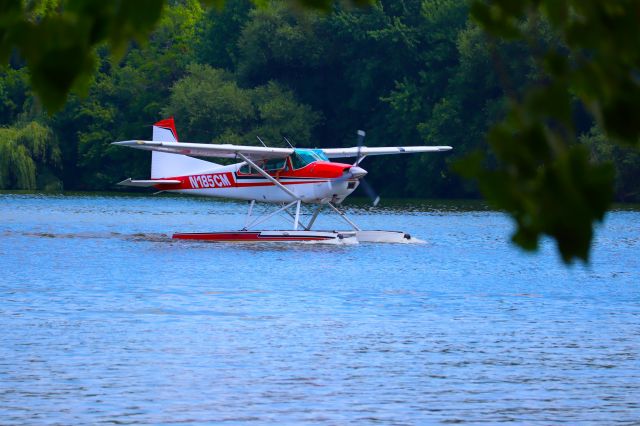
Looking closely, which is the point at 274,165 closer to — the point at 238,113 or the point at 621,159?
the point at 621,159

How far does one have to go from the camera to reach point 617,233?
3048 cm

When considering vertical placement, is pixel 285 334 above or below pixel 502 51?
below

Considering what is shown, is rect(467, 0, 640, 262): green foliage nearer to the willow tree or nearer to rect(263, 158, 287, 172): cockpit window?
rect(263, 158, 287, 172): cockpit window

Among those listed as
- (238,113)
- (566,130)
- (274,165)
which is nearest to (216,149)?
(274,165)

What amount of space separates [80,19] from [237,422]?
19.1ft

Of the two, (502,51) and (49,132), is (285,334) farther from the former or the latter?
(49,132)

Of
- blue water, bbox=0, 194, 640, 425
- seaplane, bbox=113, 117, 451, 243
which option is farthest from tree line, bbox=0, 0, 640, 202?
blue water, bbox=0, 194, 640, 425

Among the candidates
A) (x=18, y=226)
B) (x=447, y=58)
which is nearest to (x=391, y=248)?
(x=18, y=226)

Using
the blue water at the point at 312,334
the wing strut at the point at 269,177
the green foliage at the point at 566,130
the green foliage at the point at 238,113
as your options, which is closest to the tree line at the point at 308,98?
the green foliage at the point at 238,113

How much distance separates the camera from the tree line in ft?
172

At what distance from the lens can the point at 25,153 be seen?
5216 cm

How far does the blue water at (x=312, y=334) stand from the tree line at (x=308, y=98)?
27.1 metres

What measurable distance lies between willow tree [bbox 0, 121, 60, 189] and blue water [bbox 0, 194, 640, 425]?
26.7 m

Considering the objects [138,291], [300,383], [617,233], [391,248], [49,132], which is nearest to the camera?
[300,383]
